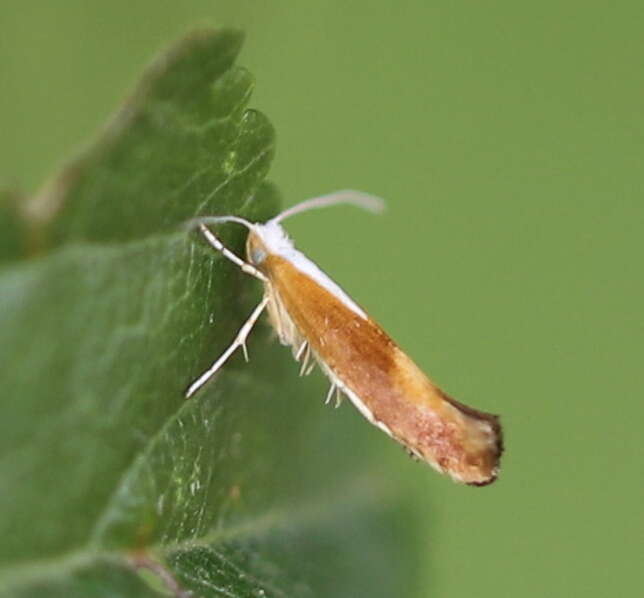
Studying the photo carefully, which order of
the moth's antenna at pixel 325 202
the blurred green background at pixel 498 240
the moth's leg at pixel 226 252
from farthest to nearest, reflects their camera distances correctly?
the blurred green background at pixel 498 240 < the moth's antenna at pixel 325 202 < the moth's leg at pixel 226 252

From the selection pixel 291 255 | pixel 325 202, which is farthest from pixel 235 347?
pixel 325 202

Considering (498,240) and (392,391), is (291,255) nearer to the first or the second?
(392,391)

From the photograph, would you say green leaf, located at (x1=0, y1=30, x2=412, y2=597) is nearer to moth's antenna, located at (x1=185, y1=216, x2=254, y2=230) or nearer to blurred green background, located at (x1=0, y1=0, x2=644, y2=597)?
moth's antenna, located at (x1=185, y1=216, x2=254, y2=230)

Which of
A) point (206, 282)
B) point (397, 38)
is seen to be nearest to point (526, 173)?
point (397, 38)

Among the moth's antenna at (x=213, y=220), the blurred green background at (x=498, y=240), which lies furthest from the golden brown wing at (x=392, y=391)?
the blurred green background at (x=498, y=240)

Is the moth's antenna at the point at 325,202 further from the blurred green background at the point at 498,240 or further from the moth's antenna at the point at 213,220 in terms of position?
the blurred green background at the point at 498,240
